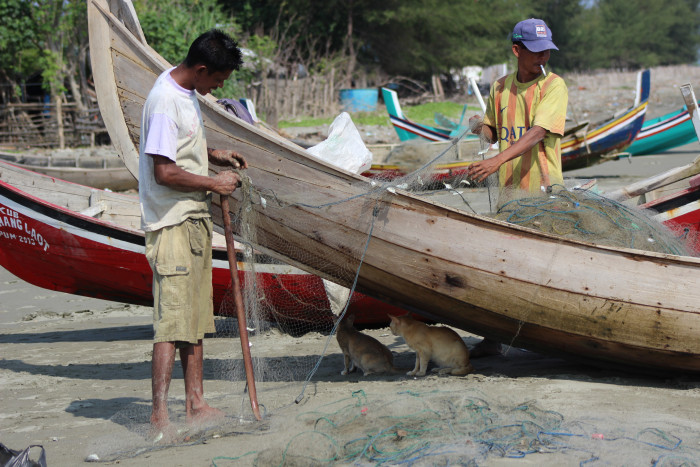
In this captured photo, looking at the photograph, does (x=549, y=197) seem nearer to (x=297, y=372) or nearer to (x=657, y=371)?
(x=657, y=371)

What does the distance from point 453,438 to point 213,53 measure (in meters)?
2.13

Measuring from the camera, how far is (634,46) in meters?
71.5

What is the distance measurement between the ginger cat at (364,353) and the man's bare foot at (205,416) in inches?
49.8

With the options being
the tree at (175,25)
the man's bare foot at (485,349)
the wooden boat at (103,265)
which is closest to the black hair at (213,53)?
the wooden boat at (103,265)

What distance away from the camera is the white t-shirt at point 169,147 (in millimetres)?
3508

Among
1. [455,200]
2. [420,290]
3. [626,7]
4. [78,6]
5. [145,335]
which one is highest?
[626,7]

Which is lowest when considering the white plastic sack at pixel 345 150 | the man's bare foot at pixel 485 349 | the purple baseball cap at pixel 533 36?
the man's bare foot at pixel 485 349

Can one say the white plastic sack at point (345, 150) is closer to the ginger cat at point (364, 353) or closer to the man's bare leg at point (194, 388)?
the ginger cat at point (364, 353)

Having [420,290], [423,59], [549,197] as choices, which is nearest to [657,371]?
[549,197]

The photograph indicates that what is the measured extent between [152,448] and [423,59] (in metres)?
30.0

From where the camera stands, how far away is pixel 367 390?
4340 mm

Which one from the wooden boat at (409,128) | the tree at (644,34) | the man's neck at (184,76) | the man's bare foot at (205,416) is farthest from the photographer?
the tree at (644,34)

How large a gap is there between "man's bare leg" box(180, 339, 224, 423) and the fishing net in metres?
0.11

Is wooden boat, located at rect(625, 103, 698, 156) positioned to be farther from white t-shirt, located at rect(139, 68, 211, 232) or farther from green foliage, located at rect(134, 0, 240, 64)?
white t-shirt, located at rect(139, 68, 211, 232)
